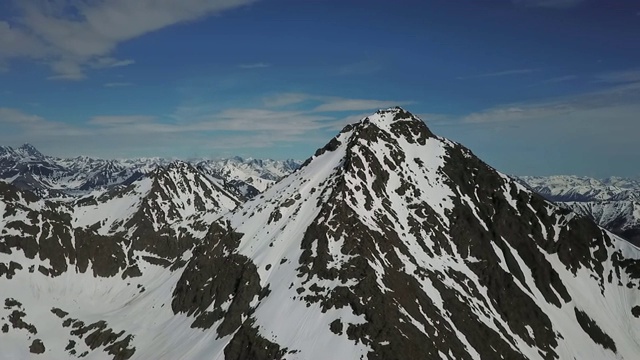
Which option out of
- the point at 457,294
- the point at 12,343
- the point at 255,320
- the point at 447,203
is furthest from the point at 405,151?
the point at 12,343

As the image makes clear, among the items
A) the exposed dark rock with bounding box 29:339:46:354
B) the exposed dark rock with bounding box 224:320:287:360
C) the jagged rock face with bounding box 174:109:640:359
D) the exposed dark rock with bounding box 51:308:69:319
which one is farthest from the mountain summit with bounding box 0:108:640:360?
the exposed dark rock with bounding box 51:308:69:319

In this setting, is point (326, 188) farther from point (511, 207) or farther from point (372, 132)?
point (511, 207)

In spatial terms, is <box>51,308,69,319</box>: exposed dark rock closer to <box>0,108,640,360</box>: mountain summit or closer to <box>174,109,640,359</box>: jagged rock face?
<box>0,108,640,360</box>: mountain summit

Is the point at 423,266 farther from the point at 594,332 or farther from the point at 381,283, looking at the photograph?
the point at 594,332

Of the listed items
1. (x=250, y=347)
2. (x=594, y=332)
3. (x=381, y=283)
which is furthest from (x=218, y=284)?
(x=594, y=332)

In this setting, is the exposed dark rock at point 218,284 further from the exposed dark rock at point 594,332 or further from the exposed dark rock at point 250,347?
the exposed dark rock at point 594,332

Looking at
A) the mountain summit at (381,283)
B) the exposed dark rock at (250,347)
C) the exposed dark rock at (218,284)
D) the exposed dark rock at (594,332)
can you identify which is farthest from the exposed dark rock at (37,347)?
the exposed dark rock at (594,332)
